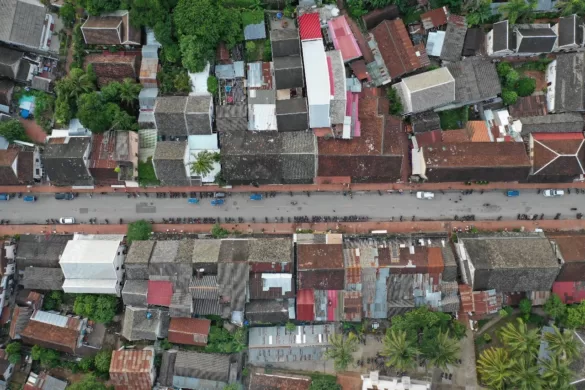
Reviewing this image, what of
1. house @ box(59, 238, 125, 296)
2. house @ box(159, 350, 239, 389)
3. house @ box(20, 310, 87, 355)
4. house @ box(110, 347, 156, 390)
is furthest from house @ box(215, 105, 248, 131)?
house @ box(20, 310, 87, 355)

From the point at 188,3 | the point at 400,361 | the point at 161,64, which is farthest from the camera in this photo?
the point at 161,64

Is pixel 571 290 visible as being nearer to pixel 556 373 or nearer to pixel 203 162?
pixel 556 373

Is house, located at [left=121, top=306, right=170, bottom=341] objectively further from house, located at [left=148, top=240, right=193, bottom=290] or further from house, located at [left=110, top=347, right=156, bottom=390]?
house, located at [left=148, top=240, right=193, bottom=290]

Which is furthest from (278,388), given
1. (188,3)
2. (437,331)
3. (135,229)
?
(188,3)

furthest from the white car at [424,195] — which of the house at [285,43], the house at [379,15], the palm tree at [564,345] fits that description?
the house at [285,43]

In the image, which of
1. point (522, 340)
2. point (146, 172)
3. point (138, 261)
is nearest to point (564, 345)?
point (522, 340)

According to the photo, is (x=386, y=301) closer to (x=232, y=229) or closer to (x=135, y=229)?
(x=232, y=229)

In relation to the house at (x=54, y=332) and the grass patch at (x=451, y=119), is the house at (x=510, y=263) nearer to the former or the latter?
the grass patch at (x=451, y=119)
